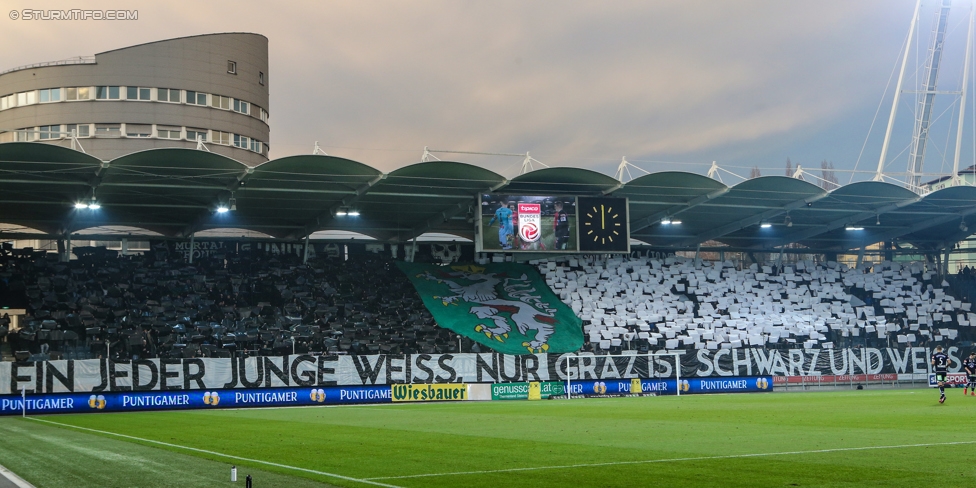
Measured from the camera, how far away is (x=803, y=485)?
36.4 feet

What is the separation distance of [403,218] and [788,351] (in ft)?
71.2

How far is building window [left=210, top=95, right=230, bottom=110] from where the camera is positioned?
78938 mm

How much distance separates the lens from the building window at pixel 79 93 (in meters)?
75.7

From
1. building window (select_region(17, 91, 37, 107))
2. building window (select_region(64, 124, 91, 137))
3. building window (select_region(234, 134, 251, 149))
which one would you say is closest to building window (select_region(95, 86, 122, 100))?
building window (select_region(64, 124, 91, 137))

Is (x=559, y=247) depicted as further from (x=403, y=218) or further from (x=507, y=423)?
(x=507, y=423)

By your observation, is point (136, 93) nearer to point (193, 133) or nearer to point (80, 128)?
point (80, 128)

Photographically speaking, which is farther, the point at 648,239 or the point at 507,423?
the point at 648,239

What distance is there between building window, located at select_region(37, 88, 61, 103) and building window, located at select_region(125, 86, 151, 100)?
5600 millimetres

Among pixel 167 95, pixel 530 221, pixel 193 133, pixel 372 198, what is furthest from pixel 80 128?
pixel 530 221

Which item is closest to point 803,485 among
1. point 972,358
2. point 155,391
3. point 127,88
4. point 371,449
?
point 371,449

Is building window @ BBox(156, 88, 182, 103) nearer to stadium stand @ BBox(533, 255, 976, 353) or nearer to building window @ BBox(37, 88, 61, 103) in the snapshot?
building window @ BBox(37, 88, 61, 103)

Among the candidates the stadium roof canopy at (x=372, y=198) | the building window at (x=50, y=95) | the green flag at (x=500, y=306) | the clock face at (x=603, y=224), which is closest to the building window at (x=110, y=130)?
the building window at (x=50, y=95)

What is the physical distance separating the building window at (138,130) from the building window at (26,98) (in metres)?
8.52

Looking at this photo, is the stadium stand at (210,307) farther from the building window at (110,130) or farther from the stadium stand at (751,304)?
the building window at (110,130)
